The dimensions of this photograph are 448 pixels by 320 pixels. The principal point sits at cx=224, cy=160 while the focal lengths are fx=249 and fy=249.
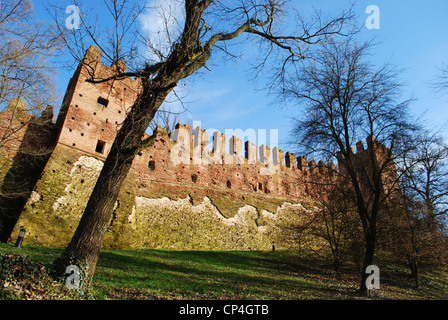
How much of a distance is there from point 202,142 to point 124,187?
18.5 ft

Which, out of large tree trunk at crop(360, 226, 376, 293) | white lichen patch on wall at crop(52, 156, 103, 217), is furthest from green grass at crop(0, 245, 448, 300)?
white lichen patch on wall at crop(52, 156, 103, 217)

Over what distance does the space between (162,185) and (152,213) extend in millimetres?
1748

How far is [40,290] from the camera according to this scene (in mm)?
A: 3072

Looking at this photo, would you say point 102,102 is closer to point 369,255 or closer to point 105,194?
point 105,194

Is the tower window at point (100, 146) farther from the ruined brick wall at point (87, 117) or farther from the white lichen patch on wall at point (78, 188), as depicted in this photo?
the white lichen patch on wall at point (78, 188)

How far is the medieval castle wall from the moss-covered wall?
0.12 feet

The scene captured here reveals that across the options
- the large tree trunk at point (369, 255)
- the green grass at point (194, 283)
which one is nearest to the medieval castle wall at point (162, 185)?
the large tree trunk at point (369, 255)

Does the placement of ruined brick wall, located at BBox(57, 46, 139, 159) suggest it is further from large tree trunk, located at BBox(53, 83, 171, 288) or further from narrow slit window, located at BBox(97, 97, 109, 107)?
large tree trunk, located at BBox(53, 83, 171, 288)

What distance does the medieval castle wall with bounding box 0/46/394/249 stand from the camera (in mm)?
9477

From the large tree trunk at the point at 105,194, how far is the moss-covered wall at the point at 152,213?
20.9 feet

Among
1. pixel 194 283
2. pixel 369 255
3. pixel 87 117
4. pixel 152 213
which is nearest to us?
pixel 194 283

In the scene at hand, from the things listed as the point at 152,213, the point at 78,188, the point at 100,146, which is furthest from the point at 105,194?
the point at 100,146

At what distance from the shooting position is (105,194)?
3812mm

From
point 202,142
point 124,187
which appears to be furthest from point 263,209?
point 124,187
